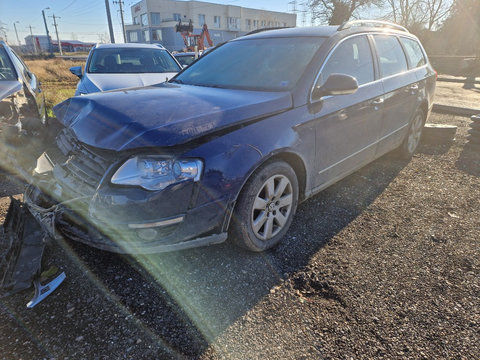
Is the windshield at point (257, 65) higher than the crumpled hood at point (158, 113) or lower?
higher

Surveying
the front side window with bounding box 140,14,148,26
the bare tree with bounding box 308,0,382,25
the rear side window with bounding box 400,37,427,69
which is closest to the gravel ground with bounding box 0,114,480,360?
the rear side window with bounding box 400,37,427,69

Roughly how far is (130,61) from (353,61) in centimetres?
481

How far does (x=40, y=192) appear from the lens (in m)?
2.36

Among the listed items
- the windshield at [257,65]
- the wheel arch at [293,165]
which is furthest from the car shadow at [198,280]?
the windshield at [257,65]

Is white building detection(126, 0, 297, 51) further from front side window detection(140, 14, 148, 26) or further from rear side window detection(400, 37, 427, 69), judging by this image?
rear side window detection(400, 37, 427, 69)

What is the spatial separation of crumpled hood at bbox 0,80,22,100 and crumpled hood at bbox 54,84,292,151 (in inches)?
81.8

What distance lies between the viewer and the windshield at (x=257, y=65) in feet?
9.29

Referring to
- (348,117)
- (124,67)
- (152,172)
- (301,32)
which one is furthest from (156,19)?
(152,172)

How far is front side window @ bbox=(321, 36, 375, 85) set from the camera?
2967 mm

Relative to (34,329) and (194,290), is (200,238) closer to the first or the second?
(194,290)

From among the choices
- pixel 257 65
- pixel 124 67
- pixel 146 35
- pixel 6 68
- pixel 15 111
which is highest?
pixel 146 35

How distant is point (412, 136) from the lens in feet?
15.6

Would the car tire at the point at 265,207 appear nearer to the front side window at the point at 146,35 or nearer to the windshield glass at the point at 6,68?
the windshield glass at the point at 6,68

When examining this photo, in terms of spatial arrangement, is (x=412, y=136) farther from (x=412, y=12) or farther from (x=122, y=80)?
(x=412, y=12)
